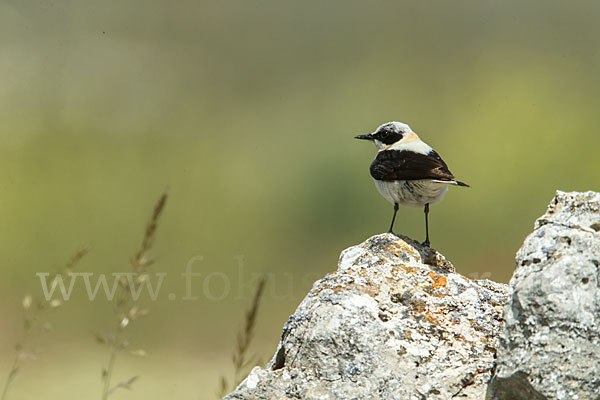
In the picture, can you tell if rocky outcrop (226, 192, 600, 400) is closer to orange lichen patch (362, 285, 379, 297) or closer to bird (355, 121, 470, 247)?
orange lichen patch (362, 285, 379, 297)

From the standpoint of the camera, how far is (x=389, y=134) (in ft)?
22.5

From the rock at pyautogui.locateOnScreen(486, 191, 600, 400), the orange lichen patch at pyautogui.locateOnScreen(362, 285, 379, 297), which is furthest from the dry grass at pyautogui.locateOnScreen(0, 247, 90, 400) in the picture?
the rock at pyautogui.locateOnScreen(486, 191, 600, 400)

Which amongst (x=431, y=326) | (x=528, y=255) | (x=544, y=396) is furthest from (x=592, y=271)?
(x=431, y=326)

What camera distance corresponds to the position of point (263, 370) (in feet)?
13.4

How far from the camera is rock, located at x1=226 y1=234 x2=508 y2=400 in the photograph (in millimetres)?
3766

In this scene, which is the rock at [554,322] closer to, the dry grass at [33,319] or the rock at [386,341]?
the rock at [386,341]

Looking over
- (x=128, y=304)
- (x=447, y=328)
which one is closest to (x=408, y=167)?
(x=447, y=328)

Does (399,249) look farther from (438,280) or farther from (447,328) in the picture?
(447,328)

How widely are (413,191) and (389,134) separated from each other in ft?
2.85

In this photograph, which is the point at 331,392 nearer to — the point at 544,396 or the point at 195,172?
the point at 544,396

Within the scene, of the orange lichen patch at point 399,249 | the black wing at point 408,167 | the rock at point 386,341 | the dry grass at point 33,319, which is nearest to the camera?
the rock at point 386,341

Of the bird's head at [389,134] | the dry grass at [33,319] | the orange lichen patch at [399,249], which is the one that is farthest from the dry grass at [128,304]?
the bird's head at [389,134]

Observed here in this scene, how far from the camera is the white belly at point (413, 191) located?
6.13 meters

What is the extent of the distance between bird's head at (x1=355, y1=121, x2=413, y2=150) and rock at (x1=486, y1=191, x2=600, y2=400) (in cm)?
347
